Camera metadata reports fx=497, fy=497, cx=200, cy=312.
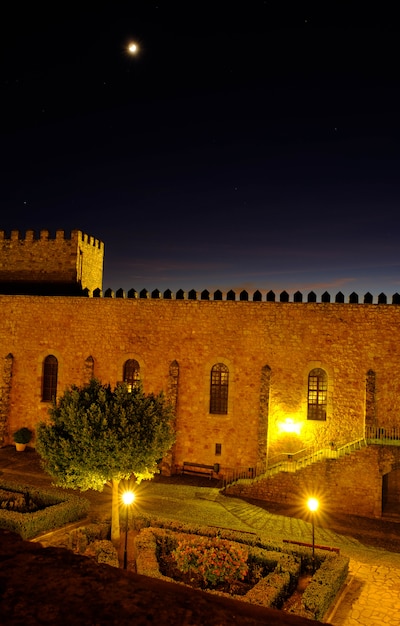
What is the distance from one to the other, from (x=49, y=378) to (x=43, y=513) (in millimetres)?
11344

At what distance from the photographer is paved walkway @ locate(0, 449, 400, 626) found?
11.4 meters

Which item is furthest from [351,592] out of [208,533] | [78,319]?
[78,319]

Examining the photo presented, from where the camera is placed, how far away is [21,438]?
972 inches

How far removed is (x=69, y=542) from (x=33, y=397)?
507 inches

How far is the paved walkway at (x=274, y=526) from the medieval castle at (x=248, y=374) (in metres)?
1.69

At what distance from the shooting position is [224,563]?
472 inches

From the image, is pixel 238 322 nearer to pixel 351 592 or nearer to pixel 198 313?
pixel 198 313

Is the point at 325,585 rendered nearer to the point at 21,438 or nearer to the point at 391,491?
the point at 391,491

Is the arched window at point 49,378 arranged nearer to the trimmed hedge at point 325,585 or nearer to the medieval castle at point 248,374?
the medieval castle at point 248,374

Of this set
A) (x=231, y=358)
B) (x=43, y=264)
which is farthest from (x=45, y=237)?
(x=231, y=358)

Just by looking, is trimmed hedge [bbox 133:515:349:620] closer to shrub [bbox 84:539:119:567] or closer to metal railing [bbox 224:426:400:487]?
shrub [bbox 84:539:119:567]

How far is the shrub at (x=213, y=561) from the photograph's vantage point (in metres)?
11.9

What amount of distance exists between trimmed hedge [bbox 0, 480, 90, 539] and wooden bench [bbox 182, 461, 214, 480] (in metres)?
6.79

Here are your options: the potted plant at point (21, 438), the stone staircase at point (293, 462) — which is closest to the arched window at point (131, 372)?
the potted plant at point (21, 438)
